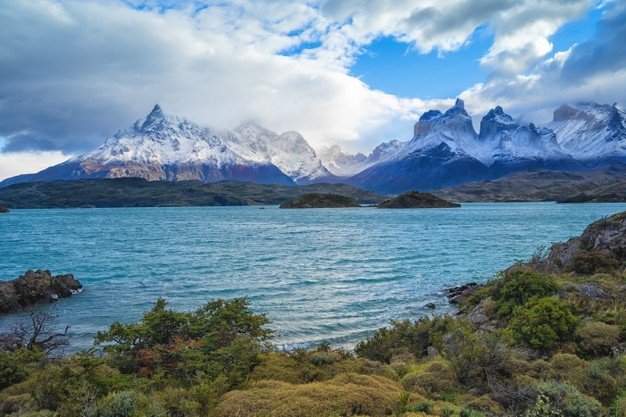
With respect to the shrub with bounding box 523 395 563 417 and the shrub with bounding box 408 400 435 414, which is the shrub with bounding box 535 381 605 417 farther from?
the shrub with bounding box 408 400 435 414

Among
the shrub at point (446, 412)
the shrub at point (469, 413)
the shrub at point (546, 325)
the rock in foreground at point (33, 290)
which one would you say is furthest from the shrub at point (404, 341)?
the rock in foreground at point (33, 290)

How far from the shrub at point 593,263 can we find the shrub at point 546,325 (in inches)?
579

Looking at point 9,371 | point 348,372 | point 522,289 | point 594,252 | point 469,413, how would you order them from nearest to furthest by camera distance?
point 469,413
point 348,372
point 9,371
point 522,289
point 594,252

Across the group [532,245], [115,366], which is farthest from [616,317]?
[532,245]

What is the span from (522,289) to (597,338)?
6978mm

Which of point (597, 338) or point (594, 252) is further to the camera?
point (594, 252)

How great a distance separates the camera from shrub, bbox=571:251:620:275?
31553 millimetres

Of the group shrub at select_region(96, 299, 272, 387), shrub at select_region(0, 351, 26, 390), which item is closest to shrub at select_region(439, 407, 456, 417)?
shrub at select_region(96, 299, 272, 387)

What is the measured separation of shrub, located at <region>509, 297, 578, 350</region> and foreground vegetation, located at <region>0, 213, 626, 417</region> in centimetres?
5

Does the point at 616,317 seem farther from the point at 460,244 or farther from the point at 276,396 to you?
the point at 460,244

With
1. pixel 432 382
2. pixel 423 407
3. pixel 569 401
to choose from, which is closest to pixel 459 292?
pixel 432 382

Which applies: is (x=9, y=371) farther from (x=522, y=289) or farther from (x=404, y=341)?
(x=522, y=289)

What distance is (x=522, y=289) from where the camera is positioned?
A: 24.6 m

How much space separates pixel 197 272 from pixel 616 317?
45.7 m
